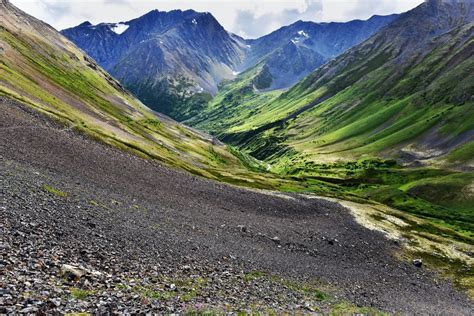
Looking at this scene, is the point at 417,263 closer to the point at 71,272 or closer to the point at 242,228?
the point at 242,228

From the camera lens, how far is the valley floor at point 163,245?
2138 cm

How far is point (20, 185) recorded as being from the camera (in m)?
36.0

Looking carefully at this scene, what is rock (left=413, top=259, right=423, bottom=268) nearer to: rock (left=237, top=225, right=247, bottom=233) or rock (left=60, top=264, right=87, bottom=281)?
rock (left=237, top=225, right=247, bottom=233)

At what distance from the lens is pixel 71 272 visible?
21.2 m

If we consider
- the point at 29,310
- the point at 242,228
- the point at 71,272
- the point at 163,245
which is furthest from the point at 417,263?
the point at 29,310

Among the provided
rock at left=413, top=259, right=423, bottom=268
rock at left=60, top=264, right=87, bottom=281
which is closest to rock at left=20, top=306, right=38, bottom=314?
rock at left=60, top=264, right=87, bottom=281

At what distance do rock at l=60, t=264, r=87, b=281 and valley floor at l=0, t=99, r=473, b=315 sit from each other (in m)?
0.28

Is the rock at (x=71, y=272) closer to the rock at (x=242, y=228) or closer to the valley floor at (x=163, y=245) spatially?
the valley floor at (x=163, y=245)

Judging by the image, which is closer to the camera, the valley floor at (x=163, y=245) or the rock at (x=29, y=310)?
the rock at (x=29, y=310)

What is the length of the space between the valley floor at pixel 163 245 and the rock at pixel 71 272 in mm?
283

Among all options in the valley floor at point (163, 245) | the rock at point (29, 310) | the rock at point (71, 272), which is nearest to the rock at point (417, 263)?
the valley floor at point (163, 245)

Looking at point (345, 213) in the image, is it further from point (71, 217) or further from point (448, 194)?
point (448, 194)

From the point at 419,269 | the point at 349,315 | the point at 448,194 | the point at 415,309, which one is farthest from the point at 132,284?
the point at 448,194

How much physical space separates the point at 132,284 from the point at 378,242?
6100 cm
